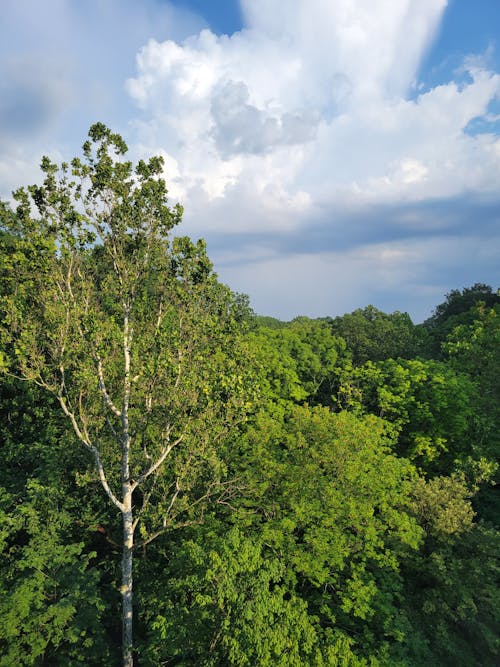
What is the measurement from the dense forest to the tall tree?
0.09 m

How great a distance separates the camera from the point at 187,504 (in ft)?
59.8

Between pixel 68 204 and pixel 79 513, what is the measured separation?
16.3 metres

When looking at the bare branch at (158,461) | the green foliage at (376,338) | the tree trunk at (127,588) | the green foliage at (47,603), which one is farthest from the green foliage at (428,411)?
the green foliage at (47,603)

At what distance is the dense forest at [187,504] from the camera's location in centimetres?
1305

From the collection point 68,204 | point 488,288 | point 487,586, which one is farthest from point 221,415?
point 488,288

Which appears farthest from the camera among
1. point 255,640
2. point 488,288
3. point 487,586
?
point 488,288

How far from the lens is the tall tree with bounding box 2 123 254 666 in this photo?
15422 millimetres

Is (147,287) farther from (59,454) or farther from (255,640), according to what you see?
(255,640)

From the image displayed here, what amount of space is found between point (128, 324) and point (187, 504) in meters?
8.66

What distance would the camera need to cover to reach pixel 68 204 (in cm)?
1565

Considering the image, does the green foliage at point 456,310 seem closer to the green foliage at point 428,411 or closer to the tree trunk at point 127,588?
the green foliage at point 428,411

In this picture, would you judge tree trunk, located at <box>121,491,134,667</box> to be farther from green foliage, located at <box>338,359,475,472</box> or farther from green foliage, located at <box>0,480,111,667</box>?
green foliage, located at <box>338,359,475,472</box>

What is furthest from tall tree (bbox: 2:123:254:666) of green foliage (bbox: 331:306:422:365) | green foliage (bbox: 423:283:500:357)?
green foliage (bbox: 423:283:500:357)

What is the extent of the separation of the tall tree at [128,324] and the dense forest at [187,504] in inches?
3.7
